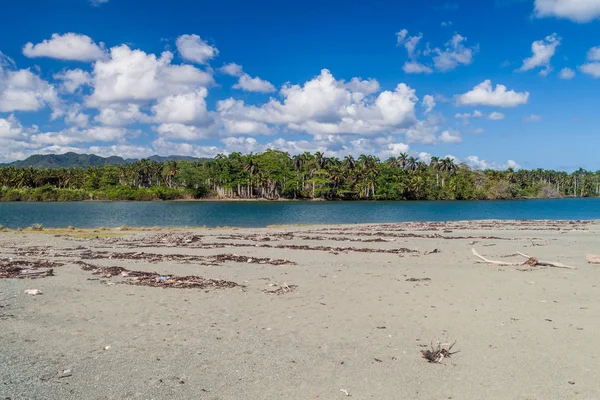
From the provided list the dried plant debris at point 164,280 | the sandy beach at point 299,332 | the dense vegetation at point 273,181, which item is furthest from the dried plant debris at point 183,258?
the dense vegetation at point 273,181

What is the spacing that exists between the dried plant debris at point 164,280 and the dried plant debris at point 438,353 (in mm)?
7564

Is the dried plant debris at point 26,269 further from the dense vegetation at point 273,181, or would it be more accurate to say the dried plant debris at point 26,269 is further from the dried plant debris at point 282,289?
the dense vegetation at point 273,181

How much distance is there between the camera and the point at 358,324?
33.0 feet

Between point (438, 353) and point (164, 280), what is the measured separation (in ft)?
33.0

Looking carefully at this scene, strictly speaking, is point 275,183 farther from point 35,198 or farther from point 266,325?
point 266,325

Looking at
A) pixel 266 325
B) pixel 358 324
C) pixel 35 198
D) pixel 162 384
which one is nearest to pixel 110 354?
pixel 162 384

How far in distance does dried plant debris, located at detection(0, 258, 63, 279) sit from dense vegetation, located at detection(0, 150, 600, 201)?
142 m

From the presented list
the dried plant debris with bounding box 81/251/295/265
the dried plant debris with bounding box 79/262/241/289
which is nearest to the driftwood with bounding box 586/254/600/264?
the dried plant debris with bounding box 81/251/295/265

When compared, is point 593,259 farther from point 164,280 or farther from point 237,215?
point 237,215

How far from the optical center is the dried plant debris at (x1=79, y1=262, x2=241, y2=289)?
46.8 ft

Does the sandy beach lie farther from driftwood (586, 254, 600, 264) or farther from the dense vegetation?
the dense vegetation

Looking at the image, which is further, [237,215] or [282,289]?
[237,215]

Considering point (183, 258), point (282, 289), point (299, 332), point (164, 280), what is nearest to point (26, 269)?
point (183, 258)

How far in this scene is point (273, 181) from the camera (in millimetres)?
164500
